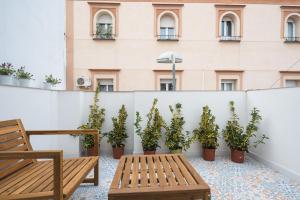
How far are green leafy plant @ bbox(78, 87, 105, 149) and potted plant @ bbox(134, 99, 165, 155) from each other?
0.81 metres

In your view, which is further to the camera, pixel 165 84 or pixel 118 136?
pixel 165 84

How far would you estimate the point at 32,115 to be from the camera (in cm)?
347

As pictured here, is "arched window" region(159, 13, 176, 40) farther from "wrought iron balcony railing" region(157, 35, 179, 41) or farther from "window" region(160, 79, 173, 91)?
"window" region(160, 79, 173, 91)

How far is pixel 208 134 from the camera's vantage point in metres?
4.34

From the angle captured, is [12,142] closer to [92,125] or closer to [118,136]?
[92,125]

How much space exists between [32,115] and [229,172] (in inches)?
138

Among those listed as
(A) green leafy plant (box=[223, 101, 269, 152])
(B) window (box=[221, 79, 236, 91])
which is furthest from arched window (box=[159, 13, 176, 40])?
(A) green leafy plant (box=[223, 101, 269, 152])

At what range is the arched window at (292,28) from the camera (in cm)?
899

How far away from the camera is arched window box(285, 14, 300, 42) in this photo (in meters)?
8.99

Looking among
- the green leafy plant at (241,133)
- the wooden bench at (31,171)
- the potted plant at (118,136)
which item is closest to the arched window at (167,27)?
the potted plant at (118,136)

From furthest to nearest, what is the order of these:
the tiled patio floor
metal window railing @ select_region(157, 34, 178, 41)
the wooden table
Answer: metal window railing @ select_region(157, 34, 178, 41) → the tiled patio floor → the wooden table

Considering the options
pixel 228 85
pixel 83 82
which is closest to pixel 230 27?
pixel 228 85

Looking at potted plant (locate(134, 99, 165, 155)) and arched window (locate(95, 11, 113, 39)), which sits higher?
arched window (locate(95, 11, 113, 39))

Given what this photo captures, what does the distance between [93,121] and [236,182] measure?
2.96 m
